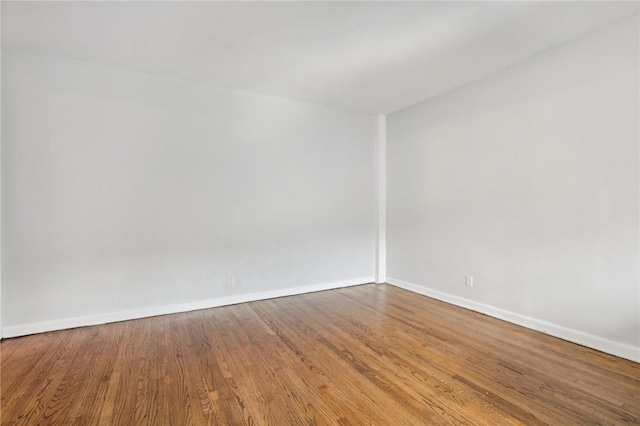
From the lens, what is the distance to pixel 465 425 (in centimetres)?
170

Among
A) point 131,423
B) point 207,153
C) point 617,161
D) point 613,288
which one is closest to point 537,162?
point 617,161

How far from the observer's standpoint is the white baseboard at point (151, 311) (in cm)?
298

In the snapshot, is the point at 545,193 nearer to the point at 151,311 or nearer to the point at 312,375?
the point at 312,375

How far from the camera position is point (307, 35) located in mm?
2682

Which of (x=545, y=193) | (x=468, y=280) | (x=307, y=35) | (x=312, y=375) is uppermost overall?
(x=307, y=35)

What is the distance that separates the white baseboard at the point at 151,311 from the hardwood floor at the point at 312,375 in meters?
0.10

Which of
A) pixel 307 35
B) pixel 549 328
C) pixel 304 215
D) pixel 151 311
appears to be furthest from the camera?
pixel 304 215

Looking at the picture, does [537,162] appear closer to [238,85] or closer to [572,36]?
[572,36]

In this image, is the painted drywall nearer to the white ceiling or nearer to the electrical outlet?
the white ceiling

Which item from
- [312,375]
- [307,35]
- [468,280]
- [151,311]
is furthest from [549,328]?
[151,311]

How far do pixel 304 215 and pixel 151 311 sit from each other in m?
2.14

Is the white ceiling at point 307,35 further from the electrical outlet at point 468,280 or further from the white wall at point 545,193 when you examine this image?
the electrical outlet at point 468,280

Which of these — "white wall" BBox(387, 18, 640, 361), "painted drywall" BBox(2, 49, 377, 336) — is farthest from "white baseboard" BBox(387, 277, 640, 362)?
"painted drywall" BBox(2, 49, 377, 336)

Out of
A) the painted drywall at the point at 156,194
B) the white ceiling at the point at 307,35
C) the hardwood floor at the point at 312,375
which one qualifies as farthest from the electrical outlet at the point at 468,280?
the white ceiling at the point at 307,35
